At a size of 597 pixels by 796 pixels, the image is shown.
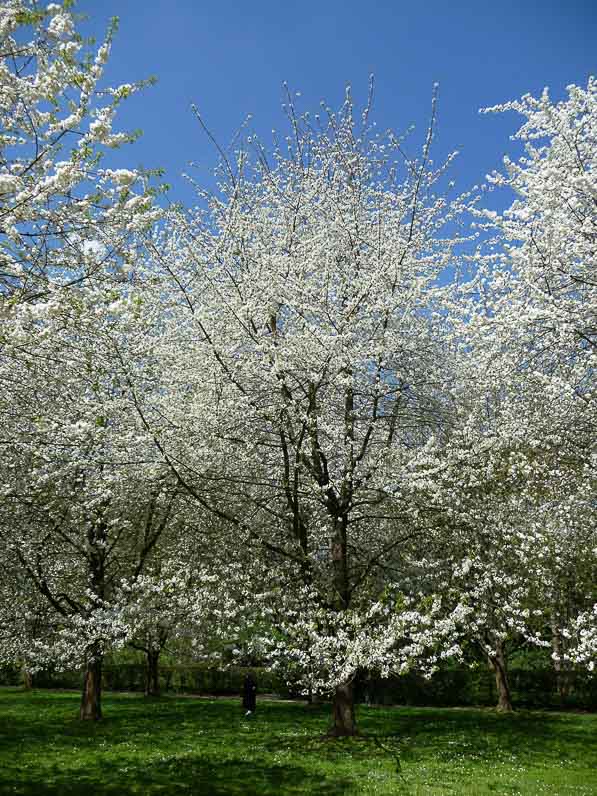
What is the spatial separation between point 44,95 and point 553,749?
12.8 metres

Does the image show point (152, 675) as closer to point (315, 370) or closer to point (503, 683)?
point (503, 683)

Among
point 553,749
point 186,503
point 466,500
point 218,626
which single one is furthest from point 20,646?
point 553,749

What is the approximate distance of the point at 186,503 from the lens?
12.1 metres

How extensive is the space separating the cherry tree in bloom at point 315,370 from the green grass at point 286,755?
1420 millimetres

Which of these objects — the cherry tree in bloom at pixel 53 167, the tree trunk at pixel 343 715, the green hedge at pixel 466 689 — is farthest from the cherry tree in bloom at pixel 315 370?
the green hedge at pixel 466 689

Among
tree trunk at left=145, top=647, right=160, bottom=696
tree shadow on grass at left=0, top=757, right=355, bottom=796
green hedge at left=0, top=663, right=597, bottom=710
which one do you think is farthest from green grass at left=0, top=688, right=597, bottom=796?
tree trunk at left=145, top=647, right=160, bottom=696

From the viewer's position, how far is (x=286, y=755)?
10.9 meters

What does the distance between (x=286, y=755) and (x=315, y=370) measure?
20.7 feet

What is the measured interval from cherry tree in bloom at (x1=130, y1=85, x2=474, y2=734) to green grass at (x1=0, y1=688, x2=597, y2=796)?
55.9 inches

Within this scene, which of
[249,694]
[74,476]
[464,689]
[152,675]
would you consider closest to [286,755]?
[74,476]

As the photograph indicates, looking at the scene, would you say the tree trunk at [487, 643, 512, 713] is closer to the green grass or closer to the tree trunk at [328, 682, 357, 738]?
the green grass

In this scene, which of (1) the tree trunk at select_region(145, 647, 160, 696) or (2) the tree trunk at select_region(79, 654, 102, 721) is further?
(1) the tree trunk at select_region(145, 647, 160, 696)

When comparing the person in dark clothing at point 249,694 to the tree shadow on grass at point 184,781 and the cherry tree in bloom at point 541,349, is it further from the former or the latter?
the cherry tree in bloom at point 541,349

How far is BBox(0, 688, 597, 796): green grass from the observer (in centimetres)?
885
